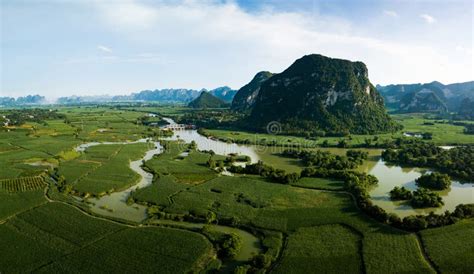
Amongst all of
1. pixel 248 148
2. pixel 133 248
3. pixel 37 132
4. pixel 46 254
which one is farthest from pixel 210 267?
pixel 37 132

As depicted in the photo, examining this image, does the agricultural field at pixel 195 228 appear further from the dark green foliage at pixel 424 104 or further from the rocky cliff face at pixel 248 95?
the dark green foliage at pixel 424 104

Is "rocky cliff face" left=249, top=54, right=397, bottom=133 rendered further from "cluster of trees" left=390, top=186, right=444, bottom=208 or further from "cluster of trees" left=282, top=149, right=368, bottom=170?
"cluster of trees" left=390, top=186, right=444, bottom=208

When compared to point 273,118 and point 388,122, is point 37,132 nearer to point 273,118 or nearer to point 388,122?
point 273,118

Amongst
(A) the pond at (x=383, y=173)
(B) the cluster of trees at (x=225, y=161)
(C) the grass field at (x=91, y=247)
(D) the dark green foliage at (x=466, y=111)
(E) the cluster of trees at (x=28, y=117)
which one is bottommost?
(C) the grass field at (x=91, y=247)

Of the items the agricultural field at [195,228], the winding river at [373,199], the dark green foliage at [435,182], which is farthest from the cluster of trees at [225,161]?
the dark green foliage at [435,182]

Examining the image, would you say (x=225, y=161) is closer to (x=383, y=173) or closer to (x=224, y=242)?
(x=383, y=173)

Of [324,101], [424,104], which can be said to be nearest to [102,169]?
[324,101]

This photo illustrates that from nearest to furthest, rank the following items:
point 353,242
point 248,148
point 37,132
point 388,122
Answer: point 353,242 → point 248,148 → point 37,132 → point 388,122
